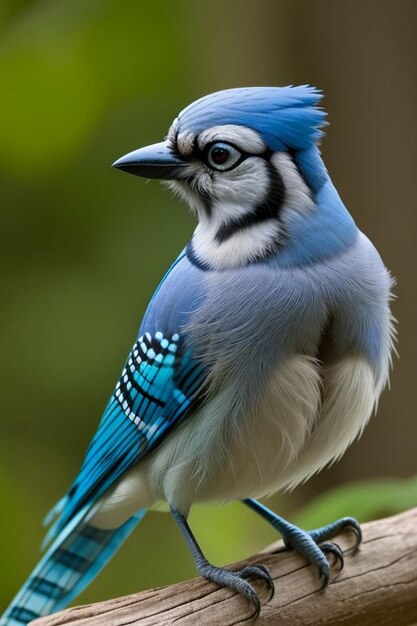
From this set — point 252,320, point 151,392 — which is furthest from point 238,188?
point 151,392

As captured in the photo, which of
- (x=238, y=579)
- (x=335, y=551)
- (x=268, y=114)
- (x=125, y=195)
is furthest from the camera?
(x=125, y=195)

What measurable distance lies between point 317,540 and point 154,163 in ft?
2.29

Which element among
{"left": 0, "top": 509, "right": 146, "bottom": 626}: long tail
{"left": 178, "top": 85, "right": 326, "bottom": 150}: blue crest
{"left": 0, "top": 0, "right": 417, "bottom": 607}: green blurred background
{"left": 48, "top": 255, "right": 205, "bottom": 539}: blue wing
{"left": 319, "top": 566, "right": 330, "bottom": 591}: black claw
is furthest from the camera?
{"left": 0, "top": 0, "right": 417, "bottom": 607}: green blurred background

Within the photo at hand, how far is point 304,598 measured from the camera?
4.83 feet

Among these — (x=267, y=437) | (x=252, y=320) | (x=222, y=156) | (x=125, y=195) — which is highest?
(x=222, y=156)

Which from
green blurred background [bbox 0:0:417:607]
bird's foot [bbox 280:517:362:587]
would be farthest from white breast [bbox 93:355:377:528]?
green blurred background [bbox 0:0:417:607]

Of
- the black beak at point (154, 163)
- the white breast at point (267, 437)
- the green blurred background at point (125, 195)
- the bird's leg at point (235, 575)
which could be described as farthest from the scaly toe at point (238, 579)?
the green blurred background at point (125, 195)

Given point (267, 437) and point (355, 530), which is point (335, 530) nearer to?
point (355, 530)

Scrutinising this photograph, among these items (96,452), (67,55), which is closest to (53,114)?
(67,55)

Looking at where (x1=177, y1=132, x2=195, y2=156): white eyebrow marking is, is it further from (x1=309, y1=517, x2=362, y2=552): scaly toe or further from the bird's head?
(x1=309, y1=517, x2=362, y2=552): scaly toe

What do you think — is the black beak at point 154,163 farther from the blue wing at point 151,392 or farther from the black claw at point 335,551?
the black claw at point 335,551

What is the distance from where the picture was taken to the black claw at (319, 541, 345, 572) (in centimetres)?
155

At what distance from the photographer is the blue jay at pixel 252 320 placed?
132 cm

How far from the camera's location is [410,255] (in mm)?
2479
